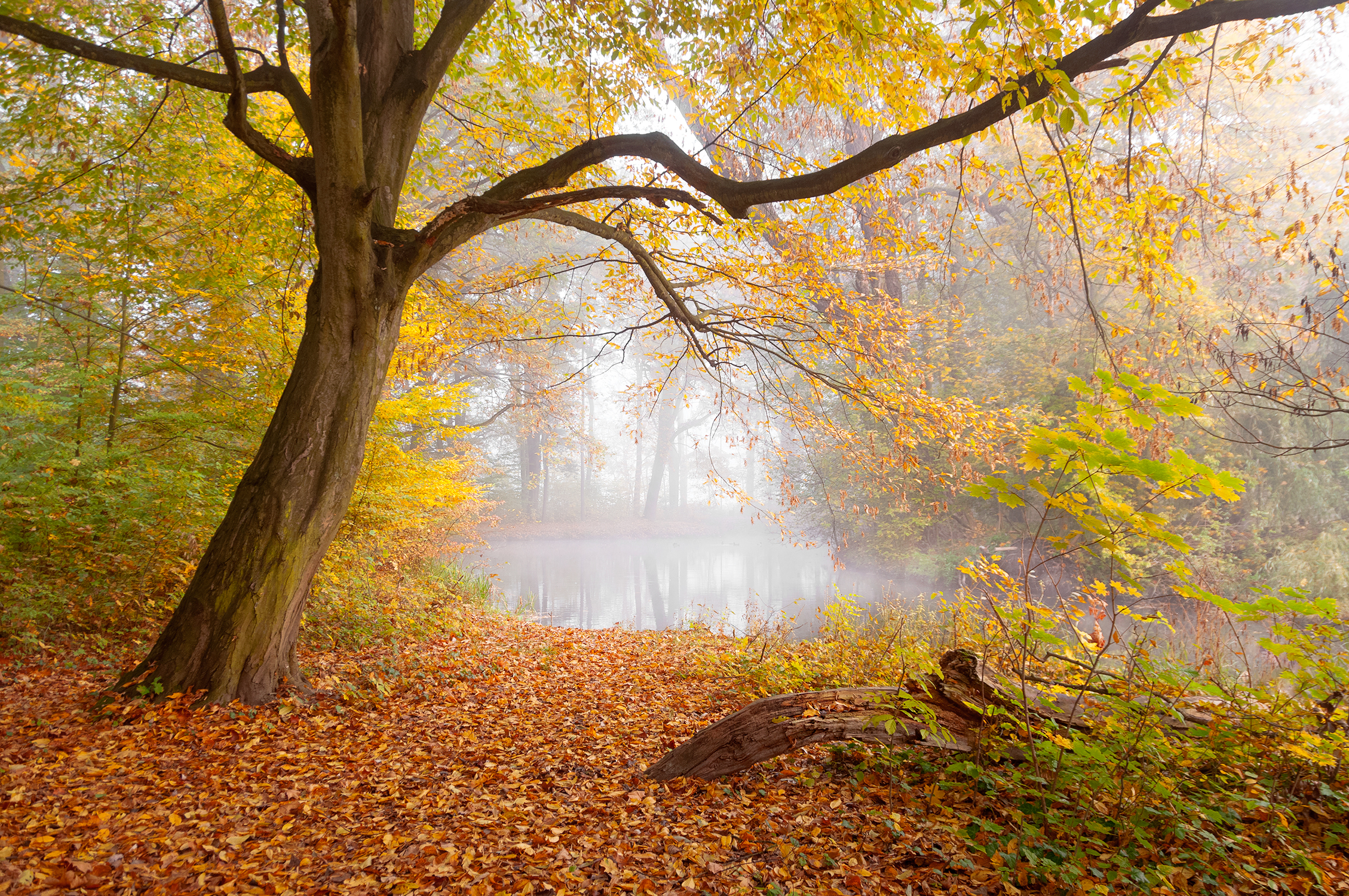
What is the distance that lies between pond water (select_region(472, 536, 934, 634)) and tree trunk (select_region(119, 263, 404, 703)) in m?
5.45

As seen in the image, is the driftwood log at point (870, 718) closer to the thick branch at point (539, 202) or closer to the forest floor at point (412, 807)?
the forest floor at point (412, 807)

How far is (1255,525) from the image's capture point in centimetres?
1088

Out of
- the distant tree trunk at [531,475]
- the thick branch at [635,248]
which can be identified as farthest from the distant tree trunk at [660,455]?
the thick branch at [635,248]

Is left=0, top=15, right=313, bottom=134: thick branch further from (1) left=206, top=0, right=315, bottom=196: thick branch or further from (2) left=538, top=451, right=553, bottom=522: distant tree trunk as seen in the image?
(2) left=538, top=451, right=553, bottom=522: distant tree trunk

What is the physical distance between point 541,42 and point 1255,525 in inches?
534

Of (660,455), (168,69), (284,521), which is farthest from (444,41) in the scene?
(660,455)

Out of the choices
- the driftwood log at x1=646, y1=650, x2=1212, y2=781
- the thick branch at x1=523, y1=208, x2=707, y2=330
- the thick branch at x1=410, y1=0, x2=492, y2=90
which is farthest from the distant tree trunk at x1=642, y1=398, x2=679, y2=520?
the driftwood log at x1=646, y1=650, x2=1212, y2=781

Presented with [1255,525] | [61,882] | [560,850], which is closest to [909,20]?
[560,850]

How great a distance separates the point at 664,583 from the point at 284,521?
13.8 meters

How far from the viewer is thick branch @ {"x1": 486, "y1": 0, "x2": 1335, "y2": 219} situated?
3.01 m

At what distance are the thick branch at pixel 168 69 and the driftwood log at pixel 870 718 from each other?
183 inches

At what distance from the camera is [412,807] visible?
2994mm

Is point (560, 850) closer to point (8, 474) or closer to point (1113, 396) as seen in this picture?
Answer: point (1113, 396)

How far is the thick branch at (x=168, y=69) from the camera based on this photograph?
3557 millimetres
